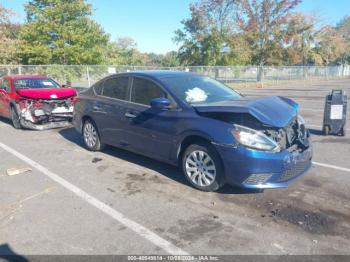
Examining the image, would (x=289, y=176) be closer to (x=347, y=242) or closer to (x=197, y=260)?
(x=347, y=242)

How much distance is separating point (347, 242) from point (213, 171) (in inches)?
70.5

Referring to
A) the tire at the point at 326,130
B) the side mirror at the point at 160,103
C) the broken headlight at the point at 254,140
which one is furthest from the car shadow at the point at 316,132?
the side mirror at the point at 160,103

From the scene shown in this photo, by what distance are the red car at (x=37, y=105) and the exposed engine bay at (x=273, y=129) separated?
5708 mm

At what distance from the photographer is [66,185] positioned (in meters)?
5.13

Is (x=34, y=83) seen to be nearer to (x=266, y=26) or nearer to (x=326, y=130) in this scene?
(x=326, y=130)

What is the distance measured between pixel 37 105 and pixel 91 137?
294cm

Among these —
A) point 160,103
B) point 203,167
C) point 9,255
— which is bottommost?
point 9,255

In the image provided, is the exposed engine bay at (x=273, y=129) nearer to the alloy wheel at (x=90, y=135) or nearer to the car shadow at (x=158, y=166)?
the car shadow at (x=158, y=166)

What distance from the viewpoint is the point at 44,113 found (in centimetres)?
912

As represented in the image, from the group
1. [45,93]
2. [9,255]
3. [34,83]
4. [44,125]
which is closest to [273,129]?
[9,255]

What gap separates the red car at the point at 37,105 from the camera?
905 cm

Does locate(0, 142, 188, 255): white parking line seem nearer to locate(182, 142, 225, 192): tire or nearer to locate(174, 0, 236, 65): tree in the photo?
locate(182, 142, 225, 192): tire

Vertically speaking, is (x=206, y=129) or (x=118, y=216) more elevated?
(x=206, y=129)

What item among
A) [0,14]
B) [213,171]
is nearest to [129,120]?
[213,171]
